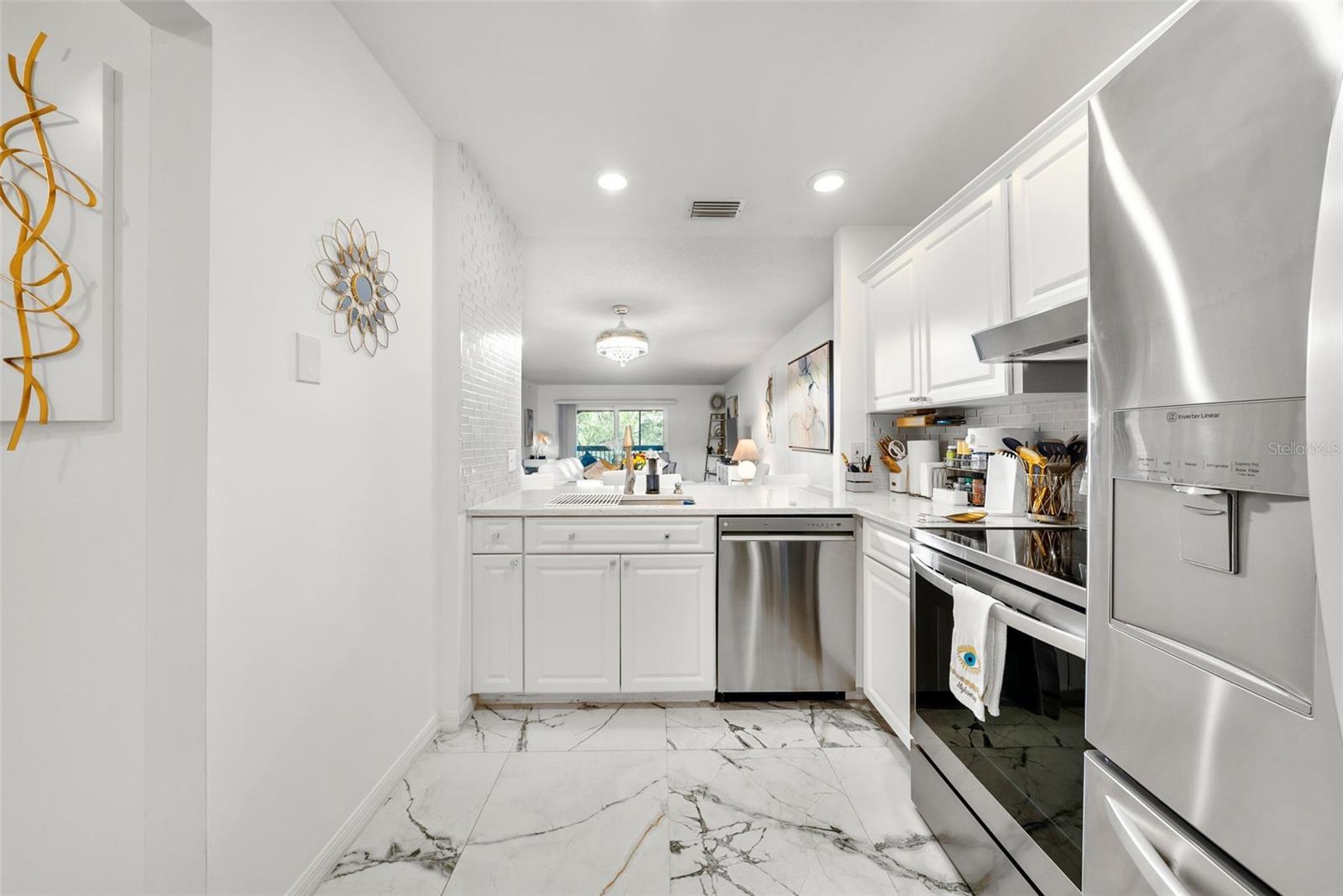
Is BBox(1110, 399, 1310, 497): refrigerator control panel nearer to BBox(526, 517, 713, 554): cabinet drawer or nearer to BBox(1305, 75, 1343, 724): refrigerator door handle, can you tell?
BBox(1305, 75, 1343, 724): refrigerator door handle

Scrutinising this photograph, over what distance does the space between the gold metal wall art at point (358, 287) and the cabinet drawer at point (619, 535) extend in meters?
1.00

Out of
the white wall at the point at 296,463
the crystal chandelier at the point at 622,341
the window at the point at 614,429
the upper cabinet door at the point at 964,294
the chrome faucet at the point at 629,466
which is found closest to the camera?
the white wall at the point at 296,463

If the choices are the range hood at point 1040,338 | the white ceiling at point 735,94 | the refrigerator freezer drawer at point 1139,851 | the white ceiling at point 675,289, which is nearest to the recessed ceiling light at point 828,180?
the white ceiling at point 735,94

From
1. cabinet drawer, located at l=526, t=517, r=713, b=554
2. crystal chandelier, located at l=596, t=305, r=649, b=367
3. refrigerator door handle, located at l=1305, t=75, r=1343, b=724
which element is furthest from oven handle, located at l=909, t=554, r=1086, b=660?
crystal chandelier, located at l=596, t=305, r=649, b=367

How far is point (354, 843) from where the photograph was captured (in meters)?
1.64

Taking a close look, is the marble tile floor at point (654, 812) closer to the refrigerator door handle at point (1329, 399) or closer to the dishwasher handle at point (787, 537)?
the dishwasher handle at point (787, 537)

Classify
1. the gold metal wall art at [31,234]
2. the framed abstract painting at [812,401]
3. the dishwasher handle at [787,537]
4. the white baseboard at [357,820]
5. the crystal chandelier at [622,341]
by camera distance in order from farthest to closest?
the crystal chandelier at [622,341] < the framed abstract painting at [812,401] < the dishwasher handle at [787,537] < the white baseboard at [357,820] < the gold metal wall art at [31,234]

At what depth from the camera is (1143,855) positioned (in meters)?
0.89

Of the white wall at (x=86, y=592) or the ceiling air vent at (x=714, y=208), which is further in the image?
the ceiling air vent at (x=714, y=208)

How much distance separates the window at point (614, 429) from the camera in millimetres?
11445

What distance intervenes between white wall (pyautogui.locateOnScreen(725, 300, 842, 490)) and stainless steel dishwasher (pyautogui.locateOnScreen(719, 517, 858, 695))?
2.57 ft

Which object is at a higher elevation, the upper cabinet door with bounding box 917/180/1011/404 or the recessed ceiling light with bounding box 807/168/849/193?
the recessed ceiling light with bounding box 807/168/849/193

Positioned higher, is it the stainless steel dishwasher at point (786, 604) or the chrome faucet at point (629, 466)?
the chrome faucet at point (629, 466)

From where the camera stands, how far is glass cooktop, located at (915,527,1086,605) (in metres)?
1.21
